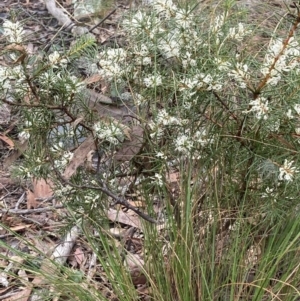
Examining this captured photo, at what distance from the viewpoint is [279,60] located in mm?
1113

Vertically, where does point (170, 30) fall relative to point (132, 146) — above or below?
above

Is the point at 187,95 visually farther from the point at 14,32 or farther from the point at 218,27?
the point at 14,32

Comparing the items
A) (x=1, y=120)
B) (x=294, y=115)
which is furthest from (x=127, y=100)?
(x=1, y=120)

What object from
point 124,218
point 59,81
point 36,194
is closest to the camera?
point 59,81

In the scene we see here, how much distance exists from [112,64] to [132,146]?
224 mm

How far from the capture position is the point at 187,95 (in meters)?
1.25

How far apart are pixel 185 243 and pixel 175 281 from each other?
0.12m

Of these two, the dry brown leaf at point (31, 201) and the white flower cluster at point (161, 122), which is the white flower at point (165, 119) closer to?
the white flower cluster at point (161, 122)

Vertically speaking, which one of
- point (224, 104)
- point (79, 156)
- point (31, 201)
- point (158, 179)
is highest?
point (224, 104)

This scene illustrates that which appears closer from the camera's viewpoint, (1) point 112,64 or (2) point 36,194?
(1) point 112,64

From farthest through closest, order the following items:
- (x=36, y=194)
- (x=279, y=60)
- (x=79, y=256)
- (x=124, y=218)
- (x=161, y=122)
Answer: (x=36, y=194) → (x=124, y=218) → (x=79, y=256) → (x=161, y=122) → (x=279, y=60)

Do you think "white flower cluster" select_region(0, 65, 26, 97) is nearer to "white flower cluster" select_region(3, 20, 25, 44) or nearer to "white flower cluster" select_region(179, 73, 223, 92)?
"white flower cluster" select_region(3, 20, 25, 44)

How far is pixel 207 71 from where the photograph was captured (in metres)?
1.18

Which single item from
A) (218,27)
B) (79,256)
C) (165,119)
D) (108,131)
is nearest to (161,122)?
(165,119)
